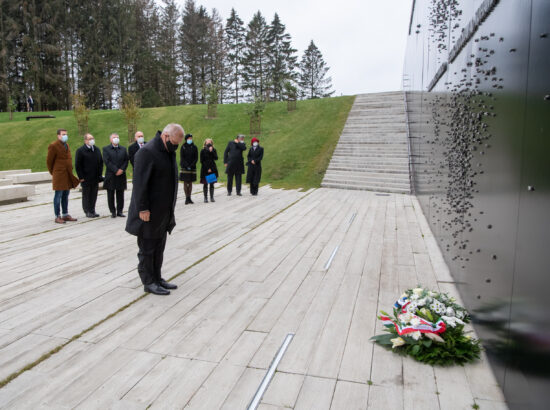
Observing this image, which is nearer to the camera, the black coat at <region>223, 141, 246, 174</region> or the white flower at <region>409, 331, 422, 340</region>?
the white flower at <region>409, 331, 422, 340</region>

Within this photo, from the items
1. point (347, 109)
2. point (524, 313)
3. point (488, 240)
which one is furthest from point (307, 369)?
point (347, 109)

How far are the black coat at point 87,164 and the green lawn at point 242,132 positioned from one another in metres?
7.18

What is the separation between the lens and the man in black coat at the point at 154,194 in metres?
3.92

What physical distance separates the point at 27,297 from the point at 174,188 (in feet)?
6.42

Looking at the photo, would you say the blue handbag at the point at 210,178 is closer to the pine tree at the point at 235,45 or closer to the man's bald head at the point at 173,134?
the man's bald head at the point at 173,134

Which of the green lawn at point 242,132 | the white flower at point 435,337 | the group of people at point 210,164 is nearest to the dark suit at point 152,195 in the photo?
the white flower at point 435,337

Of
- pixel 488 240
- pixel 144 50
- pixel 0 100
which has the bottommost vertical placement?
pixel 488 240

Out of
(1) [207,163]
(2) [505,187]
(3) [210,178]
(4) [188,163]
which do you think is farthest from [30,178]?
(2) [505,187]

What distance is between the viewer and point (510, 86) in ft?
9.34

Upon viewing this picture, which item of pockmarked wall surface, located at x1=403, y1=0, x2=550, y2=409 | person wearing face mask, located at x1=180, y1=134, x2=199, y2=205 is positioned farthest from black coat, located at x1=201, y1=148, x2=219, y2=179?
pockmarked wall surface, located at x1=403, y1=0, x2=550, y2=409

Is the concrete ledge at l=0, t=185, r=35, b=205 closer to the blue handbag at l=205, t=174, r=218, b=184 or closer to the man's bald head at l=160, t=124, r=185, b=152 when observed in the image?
the blue handbag at l=205, t=174, r=218, b=184

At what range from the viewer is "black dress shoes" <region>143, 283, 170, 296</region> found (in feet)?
13.6

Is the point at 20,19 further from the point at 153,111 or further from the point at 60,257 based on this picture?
the point at 60,257

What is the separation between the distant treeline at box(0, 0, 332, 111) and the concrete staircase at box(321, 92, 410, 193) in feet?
41.5
